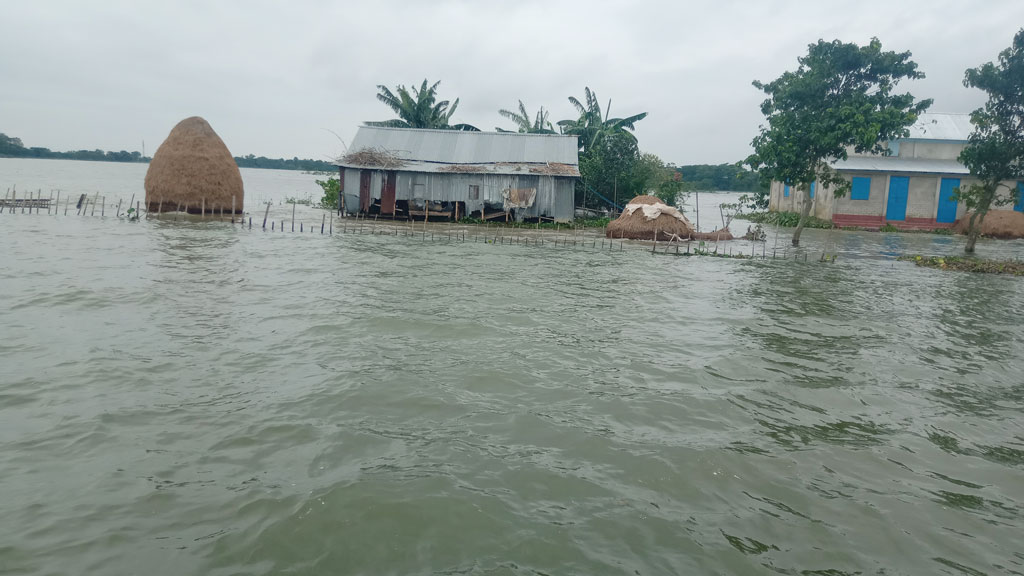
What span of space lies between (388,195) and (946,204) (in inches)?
1017

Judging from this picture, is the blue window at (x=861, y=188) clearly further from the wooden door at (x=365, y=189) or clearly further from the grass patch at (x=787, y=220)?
the wooden door at (x=365, y=189)

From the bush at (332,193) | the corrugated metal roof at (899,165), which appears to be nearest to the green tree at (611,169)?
the corrugated metal roof at (899,165)

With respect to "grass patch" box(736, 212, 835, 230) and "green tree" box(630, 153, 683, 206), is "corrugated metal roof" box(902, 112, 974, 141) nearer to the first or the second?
"grass patch" box(736, 212, 835, 230)

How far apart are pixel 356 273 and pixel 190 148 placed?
1551 cm

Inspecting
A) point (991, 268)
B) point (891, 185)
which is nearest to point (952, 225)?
point (891, 185)

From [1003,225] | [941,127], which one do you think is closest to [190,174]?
[1003,225]

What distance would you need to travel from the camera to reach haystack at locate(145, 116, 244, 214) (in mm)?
24922

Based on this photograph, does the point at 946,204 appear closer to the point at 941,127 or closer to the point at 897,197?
the point at 897,197

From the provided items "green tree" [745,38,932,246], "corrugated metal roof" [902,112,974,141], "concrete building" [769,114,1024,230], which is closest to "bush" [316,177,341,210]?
"green tree" [745,38,932,246]

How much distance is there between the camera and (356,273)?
45.7 ft

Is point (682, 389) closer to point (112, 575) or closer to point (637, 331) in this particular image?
point (637, 331)

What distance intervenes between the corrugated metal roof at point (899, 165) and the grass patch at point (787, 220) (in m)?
2.69

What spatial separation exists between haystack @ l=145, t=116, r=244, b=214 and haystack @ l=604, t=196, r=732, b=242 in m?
15.6

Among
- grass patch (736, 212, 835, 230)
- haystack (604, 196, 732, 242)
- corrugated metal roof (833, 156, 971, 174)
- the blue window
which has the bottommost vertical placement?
haystack (604, 196, 732, 242)
